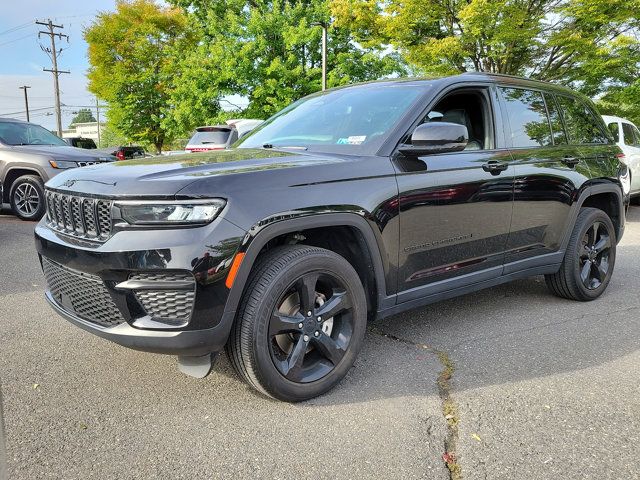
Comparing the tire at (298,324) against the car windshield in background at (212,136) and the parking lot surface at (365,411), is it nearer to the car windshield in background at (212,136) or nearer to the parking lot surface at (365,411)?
the parking lot surface at (365,411)

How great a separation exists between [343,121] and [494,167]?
3.50 feet

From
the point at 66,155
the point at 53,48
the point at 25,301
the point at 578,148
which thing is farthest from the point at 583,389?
the point at 53,48

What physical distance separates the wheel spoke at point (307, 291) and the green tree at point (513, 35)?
13.2 m

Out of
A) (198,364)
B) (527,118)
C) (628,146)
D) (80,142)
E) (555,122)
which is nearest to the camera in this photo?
(198,364)

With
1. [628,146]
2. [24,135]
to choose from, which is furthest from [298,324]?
[628,146]

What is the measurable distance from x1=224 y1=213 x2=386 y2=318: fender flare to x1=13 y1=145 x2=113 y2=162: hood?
296 inches

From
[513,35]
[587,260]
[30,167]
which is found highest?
[513,35]

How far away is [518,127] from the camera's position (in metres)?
4.00

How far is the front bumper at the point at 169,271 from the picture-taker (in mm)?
2355

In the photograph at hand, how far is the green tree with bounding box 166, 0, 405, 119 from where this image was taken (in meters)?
22.6

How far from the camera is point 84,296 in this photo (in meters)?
2.64

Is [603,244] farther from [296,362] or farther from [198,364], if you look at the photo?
[198,364]

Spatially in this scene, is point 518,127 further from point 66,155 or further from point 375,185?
point 66,155

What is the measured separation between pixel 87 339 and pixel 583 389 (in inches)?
121
